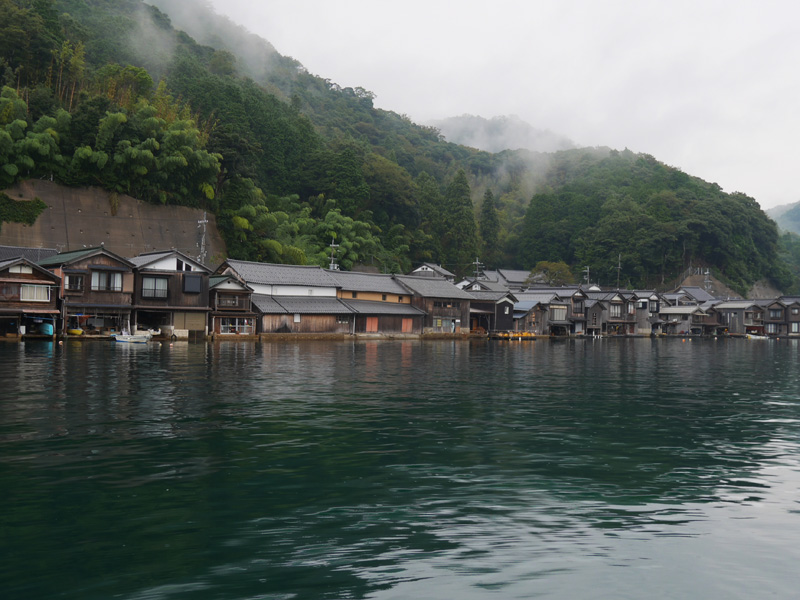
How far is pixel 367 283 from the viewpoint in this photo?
71438mm

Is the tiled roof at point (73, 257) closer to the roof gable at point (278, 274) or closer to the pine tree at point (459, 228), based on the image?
the roof gable at point (278, 274)

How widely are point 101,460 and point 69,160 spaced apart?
61840 mm

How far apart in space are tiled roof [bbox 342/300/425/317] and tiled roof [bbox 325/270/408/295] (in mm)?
1502

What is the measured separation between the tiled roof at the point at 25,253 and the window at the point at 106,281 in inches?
283

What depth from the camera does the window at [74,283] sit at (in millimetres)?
48316

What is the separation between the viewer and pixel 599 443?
48.7 ft

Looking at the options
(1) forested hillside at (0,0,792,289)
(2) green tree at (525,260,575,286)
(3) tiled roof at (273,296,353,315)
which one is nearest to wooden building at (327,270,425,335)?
(3) tiled roof at (273,296,353,315)

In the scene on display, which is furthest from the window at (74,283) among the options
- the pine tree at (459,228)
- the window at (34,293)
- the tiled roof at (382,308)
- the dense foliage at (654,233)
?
the dense foliage at (654,233)

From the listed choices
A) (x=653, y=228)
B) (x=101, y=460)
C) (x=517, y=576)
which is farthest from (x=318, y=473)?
(x=653, y=228)

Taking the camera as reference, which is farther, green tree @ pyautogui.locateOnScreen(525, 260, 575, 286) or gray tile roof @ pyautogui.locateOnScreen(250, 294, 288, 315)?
green tree @ pyautogui.locateOnScreen(525, 260, 575, 286)

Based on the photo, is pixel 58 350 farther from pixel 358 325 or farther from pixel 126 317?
pixel 358 325

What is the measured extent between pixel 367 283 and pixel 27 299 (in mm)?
34979

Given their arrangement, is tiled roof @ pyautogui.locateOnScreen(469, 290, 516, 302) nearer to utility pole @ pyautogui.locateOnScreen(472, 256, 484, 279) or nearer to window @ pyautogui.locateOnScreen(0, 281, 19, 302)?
utility pole @ pyautogui.locateOnScreen(472, 256, 484, 279)

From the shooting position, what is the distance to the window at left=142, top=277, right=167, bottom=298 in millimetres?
52156
